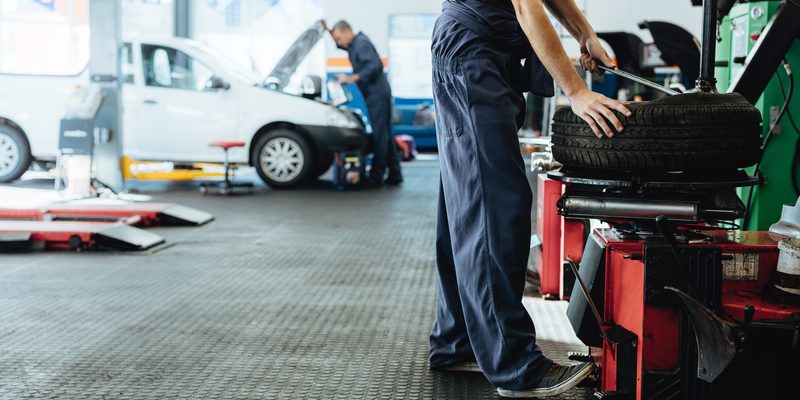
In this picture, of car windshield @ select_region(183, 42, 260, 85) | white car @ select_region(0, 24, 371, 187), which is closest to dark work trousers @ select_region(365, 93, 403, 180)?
white car @ select_region(0, 24, 371, 187)

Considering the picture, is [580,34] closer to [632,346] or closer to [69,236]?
[632,346]

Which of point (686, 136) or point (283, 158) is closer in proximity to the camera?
point (686, 136)

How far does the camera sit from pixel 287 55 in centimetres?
988

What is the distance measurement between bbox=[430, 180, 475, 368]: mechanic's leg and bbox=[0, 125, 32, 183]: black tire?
6.90 m

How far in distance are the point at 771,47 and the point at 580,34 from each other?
1.07 m

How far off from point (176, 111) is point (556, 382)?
22.6 ft

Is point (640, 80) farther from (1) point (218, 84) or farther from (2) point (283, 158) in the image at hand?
(1) point (218, 84)

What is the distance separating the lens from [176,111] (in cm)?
866

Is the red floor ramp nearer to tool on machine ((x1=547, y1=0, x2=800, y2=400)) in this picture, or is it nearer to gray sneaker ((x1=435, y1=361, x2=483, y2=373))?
gray sneaker ((x1=435, y1=361, x2=483, y2=373))

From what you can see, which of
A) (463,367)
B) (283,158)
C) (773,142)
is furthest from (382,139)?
(463,367)

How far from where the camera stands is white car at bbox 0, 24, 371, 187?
8555mm

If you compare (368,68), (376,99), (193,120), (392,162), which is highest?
(368,68)

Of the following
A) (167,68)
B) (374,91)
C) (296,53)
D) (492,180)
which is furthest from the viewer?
(296,53)

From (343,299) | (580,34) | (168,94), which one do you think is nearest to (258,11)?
(168,94)
